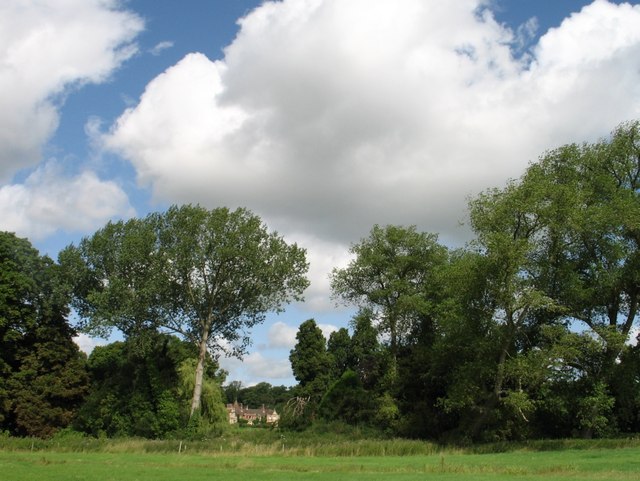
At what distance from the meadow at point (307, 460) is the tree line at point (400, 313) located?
5.02m

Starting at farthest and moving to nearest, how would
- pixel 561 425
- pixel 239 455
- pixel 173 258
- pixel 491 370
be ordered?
pixel 173 258
pixel 561 425
pixel 491 370
pixel 239 455

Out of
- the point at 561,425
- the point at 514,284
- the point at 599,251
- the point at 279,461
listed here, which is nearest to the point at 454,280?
the point at 514,284

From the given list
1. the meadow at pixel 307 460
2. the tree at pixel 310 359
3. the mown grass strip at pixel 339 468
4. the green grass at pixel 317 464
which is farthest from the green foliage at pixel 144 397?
the tree at pixel 310 359

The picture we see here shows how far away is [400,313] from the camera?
51.8 metres

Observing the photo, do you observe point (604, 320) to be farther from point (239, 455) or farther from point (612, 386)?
point (239, 455)

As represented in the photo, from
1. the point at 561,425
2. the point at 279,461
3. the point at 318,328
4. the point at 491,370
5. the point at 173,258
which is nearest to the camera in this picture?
the point at 279,461

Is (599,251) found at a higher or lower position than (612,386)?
higher

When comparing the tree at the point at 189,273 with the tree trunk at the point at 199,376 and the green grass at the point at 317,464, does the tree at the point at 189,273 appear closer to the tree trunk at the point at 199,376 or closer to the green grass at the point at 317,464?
the tree trunk at the point at 199,376

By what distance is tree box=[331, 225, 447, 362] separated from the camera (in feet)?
173

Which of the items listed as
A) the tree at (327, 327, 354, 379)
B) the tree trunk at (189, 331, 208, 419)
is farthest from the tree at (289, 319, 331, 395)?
the tree trunk at (189, 331, 208, 419)

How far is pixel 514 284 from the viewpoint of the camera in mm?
39219

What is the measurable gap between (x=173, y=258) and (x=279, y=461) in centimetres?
2264

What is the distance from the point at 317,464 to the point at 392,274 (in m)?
24.5

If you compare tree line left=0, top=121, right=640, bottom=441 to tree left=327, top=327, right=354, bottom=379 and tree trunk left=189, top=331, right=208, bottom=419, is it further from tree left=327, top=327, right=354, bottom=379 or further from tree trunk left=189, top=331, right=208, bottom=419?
tree left=327, top=327, right=354, bottom=379
